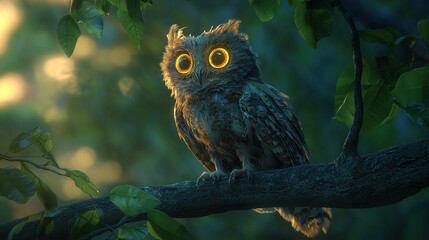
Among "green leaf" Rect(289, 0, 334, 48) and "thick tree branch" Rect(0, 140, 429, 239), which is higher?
"green leaf" Rect(289, 0, 334, 48)

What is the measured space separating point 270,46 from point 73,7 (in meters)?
3.45

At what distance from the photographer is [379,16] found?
380 cm

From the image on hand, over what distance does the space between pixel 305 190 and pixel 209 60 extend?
1000mm

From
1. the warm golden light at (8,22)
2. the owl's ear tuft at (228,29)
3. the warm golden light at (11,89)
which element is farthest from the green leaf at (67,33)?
the warm golden light at (8,22)

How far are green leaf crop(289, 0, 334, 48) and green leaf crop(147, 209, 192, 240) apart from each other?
0.64 m

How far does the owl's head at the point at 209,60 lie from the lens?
9.25 ft

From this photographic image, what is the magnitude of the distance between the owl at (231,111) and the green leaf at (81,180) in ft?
2.52

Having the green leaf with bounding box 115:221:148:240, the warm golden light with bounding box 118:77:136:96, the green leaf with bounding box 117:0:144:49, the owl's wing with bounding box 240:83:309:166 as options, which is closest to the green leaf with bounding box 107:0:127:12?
the green leaf with bounding box 117:0:144:49

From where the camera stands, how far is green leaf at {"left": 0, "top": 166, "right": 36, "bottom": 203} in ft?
5.13

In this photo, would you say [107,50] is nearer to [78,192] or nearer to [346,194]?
[78,192]

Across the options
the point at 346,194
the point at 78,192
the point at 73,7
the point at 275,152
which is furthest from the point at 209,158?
the point at 78,192

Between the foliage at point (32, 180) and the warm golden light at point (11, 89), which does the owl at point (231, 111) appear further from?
the warm golden light at point (11, 89)

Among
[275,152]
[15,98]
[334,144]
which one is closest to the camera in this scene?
[275,152]

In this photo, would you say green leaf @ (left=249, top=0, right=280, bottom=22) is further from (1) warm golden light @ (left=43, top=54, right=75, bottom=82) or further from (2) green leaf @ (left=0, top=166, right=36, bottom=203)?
(1) warm golden light @ (left=43, top=54, right=75, bottom=82)
